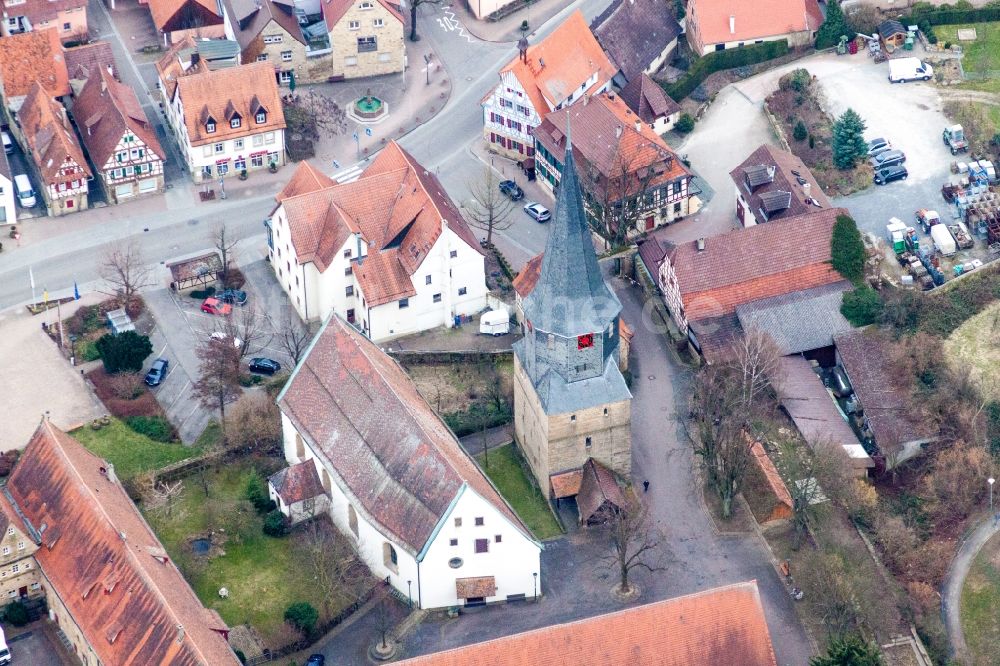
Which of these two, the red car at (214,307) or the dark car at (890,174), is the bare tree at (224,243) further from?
the dark car at (890,174)

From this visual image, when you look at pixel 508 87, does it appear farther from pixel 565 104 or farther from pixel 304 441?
pixel 304 441

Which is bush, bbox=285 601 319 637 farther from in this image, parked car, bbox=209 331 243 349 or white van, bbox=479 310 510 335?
white van, bbox=479 310 510 335

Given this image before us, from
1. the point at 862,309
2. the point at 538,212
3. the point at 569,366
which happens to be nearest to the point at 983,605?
the point at 862,309

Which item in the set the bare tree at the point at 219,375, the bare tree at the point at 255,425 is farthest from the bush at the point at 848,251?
the bare tree at the point at 219,375

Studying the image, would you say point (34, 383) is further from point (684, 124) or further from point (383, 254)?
point (684, 124)

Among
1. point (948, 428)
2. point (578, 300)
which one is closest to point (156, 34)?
point (578, 300)

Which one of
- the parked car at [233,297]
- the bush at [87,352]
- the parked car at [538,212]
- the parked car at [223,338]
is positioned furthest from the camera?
the parked car at [538,212]

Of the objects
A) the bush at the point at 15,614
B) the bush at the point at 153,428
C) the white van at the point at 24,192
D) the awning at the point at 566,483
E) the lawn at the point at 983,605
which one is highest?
the white van at the point at 24,192

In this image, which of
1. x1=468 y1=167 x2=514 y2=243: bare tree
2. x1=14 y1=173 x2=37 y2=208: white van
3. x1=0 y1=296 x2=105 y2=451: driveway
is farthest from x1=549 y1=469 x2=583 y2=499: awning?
x1=14 y1=173 x2=37 y2=208: white van
